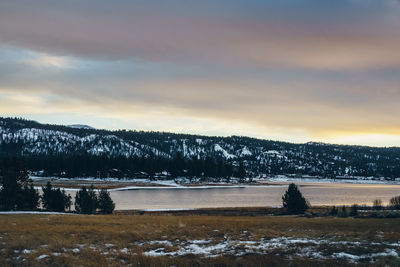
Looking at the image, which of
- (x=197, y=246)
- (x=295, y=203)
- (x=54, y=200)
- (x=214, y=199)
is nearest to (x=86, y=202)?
(x=54, y=200)

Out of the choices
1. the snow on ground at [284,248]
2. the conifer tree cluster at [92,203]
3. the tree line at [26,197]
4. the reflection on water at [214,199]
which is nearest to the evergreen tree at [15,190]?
the tree line at [26,197]

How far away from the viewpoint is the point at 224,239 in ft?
73.3

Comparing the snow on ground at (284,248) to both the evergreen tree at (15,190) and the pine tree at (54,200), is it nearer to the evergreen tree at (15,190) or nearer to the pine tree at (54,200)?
the evergreen tree at (15,190)

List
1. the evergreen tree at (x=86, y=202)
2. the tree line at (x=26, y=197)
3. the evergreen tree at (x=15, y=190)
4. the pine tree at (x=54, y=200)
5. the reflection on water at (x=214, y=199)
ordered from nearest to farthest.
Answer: the evergreen tree at (x=15, y=190)
the tree line at (x=26, y=197)
the evergreen tree at (x=86, y=202)
the pine tree at (x=54, y=200)
the reflection on water at (x=214, y=199)

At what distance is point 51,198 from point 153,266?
1846 inches

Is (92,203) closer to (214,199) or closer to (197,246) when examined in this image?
(197,246)

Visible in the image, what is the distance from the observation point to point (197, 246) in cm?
2006

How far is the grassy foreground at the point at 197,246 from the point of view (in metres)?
16.4

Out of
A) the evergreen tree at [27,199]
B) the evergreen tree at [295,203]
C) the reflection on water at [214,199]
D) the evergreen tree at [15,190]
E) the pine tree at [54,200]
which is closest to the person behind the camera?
the evergreen tree at [15,190]

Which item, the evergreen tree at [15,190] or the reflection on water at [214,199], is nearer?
the evergreen tree at [15,190]

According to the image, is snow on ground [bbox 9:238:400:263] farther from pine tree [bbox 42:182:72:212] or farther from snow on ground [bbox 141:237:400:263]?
pine tree [bbox 42:182:72:212]

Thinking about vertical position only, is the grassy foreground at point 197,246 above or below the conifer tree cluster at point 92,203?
above

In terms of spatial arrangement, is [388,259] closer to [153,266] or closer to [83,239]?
[153,266]

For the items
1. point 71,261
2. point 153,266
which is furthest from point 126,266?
point 71,261
